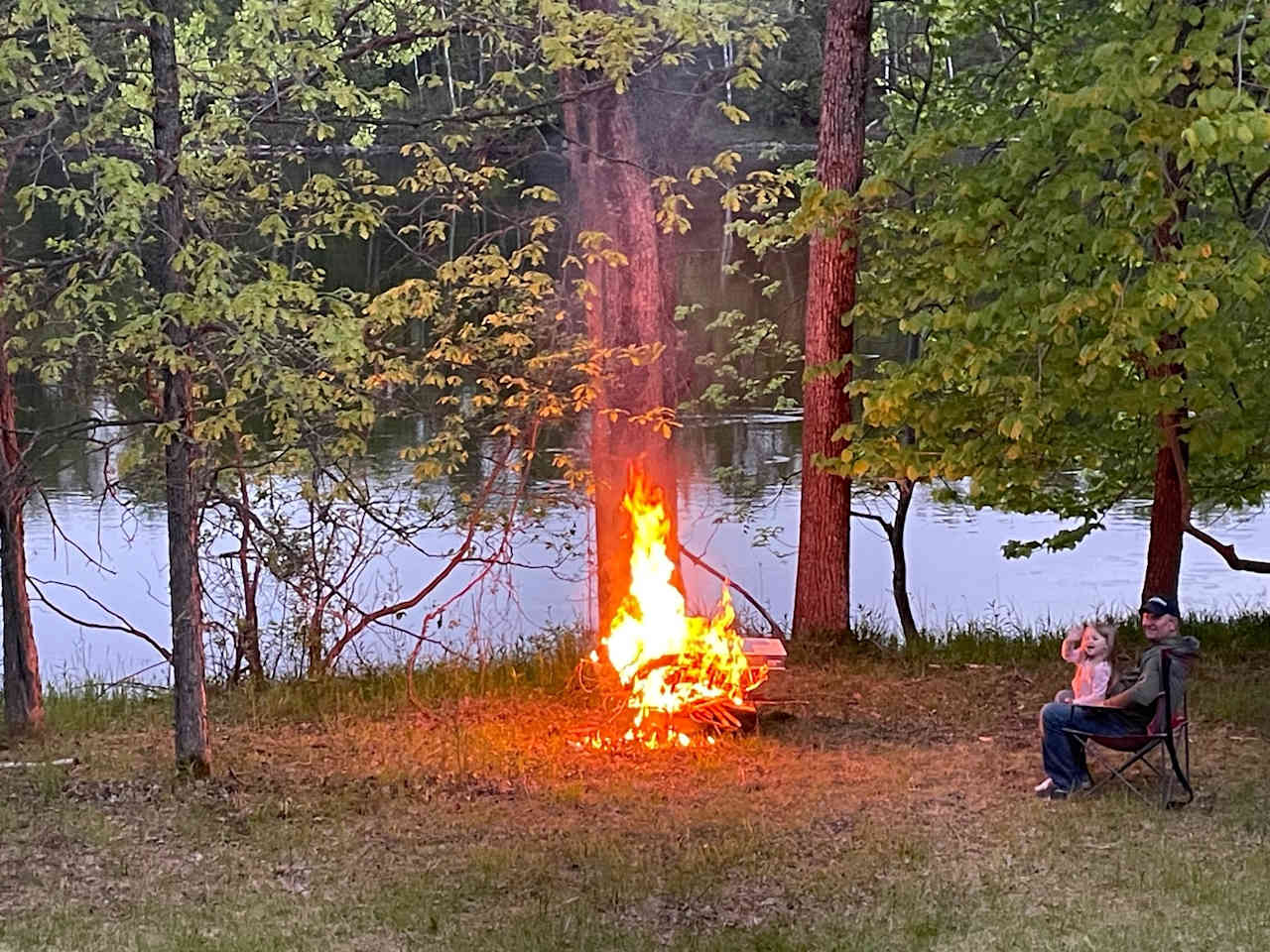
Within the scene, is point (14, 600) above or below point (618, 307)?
below

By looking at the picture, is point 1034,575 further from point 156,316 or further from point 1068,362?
point 156,316

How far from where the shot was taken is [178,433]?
647cm

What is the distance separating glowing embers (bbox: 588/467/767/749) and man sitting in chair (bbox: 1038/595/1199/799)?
6.07 ft

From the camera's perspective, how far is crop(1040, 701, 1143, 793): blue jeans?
21.4ft

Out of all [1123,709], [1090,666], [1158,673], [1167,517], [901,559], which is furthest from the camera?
[901,559]

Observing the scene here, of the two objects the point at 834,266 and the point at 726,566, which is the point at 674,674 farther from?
the point at 726,566

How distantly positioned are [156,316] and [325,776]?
2.47 m

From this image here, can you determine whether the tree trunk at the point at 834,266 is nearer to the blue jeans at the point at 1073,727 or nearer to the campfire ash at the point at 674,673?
the campfire ash at the point at 674,673

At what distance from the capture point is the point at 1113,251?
7672 millimetres

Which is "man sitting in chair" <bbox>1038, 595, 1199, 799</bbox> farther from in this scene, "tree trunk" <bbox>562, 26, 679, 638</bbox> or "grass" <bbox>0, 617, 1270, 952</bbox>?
"tree trunk" <bbox>562, 26, 679, 638</bbox>

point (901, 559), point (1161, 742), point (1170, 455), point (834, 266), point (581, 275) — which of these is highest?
point (581, 275)

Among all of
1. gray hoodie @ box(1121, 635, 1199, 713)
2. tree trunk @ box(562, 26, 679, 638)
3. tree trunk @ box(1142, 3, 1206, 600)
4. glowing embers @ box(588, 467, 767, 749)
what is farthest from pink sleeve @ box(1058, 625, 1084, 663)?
tree trunk @ box(562, 26, 679, 638)

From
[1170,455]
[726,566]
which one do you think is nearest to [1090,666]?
[1170,455]

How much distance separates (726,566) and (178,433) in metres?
10.1
